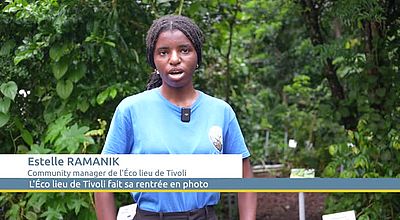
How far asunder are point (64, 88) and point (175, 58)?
1.83m

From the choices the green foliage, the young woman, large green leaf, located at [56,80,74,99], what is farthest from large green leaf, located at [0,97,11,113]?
the young woman

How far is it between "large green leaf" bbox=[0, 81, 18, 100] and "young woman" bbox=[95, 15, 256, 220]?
158 cm

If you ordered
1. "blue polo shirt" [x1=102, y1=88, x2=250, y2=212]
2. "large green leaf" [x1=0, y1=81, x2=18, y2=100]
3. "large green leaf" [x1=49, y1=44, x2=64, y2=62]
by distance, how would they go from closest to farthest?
"blue polo shirt" [x1=102, y1=88, x2=250, y2=212], "large green leaf" [x1=0, y1=81, x2=18, y2=100], "large green leaf" [x1=49, y1=44, x2=64, y2=62]

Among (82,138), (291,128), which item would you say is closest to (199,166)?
(82,138)

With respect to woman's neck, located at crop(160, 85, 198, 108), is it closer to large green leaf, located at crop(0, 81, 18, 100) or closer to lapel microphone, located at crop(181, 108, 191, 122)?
lapel microphone, located at crop(181, 108, 191, 122)

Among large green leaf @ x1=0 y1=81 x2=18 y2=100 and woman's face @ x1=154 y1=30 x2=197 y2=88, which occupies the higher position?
woman's face @ x1=154 y1=30 x2=197 y2=88

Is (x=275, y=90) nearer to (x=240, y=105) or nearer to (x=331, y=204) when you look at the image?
(x=240, y=105)

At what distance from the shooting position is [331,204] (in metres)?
4.60

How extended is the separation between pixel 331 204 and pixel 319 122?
3.51m

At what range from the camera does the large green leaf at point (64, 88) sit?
3756 mm

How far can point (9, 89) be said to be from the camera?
3547 millimetres

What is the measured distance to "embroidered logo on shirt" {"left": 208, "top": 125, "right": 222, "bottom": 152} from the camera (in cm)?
207

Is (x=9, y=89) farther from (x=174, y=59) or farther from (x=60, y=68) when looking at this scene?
(x=174, y=59)
